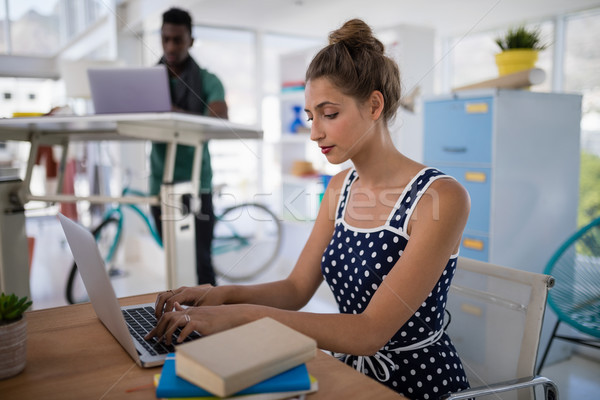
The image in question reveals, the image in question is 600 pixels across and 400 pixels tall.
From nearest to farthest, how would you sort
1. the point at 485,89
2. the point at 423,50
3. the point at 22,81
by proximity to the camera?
the point at 485,89 < the point at 423,50 < the point at 22,81

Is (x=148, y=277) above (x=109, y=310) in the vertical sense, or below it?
below

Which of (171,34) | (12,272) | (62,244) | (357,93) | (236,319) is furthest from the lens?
(62,244)

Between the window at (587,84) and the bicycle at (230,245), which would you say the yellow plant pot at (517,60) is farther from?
the bicycle at (230,245)

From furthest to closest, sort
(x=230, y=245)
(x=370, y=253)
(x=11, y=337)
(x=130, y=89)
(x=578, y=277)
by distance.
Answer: (x=230, y=245) < (x=578, y=277) < (x=130, y=89) < (x=370, y=253) < (x=11, y=337)

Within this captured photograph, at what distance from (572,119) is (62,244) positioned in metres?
4.35

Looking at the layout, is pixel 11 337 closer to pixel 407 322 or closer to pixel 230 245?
pixel 407 322

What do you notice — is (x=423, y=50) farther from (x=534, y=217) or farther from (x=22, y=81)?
(x=22, y=81)

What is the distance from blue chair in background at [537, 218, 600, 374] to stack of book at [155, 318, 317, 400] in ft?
5.47

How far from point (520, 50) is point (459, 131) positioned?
46 centimetres

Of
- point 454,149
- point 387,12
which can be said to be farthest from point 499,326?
point 387,12

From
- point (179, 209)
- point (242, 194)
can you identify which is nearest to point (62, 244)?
point (242, 194)

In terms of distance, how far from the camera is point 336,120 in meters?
1.10

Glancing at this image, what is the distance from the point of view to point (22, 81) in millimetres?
5164

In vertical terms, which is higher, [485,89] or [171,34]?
[171,34]
